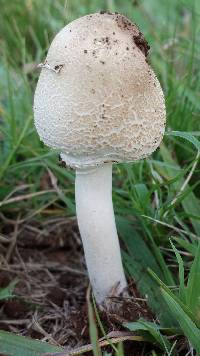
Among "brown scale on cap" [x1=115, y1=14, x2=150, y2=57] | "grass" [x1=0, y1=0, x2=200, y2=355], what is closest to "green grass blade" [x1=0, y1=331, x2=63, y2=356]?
"grass" [x1=0, y1=0, x2=200, y2=355]

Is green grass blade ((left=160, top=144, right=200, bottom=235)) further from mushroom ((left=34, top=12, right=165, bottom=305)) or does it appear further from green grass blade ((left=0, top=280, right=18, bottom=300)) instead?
green grass blade ((left=0, top=280, right=18, bottom=300))

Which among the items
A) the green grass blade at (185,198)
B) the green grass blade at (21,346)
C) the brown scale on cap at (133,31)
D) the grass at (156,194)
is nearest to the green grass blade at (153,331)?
the grass at (156,194)

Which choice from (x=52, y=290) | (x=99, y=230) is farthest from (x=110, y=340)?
(x=52, y=290)

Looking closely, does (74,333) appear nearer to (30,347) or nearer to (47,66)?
(30,347)


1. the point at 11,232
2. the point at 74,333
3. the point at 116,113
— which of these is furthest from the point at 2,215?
the point at 116,113

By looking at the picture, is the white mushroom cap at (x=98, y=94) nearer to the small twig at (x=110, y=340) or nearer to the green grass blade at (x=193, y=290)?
the green grass blade at (x=193, y=290)

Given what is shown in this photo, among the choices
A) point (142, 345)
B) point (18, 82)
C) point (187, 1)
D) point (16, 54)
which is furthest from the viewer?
point (16, 54)
